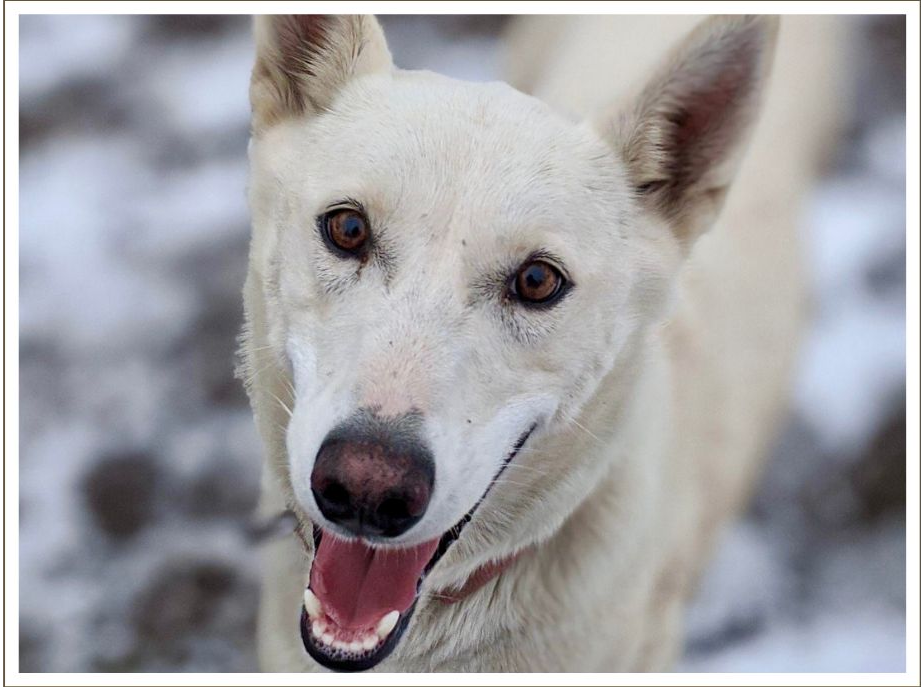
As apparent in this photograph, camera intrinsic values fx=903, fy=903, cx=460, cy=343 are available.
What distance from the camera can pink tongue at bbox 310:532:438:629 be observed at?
1895mm

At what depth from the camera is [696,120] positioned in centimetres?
191

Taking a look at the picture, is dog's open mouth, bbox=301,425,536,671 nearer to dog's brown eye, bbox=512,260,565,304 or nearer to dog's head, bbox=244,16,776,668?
dog's head, bbox=244,16,776,668

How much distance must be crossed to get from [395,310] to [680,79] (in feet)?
2.52

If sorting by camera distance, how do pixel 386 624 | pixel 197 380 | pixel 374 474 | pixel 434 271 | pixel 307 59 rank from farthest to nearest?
1. pixel 197 380
2. pixel 307 59
3. pixel 386 624
4. pixel 434 271
5. pixel 374 474

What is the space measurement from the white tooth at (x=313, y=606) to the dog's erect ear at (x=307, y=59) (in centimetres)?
103

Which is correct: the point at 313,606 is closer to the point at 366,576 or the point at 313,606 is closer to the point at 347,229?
the point at 366,576

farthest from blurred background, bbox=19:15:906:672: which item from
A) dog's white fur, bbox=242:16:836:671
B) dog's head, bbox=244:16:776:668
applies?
dog's head, bbox=244:16:776:668

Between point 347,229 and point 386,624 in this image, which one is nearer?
point 347,229

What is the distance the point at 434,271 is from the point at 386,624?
74 cm

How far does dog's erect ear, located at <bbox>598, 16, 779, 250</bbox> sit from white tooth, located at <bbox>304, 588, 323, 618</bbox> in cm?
111

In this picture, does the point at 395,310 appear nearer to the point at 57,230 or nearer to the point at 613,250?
the point at 613,250

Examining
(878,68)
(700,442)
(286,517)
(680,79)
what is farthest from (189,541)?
(878,68)

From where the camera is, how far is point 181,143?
4.24 meters

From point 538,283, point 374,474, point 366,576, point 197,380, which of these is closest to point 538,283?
point 538,283
